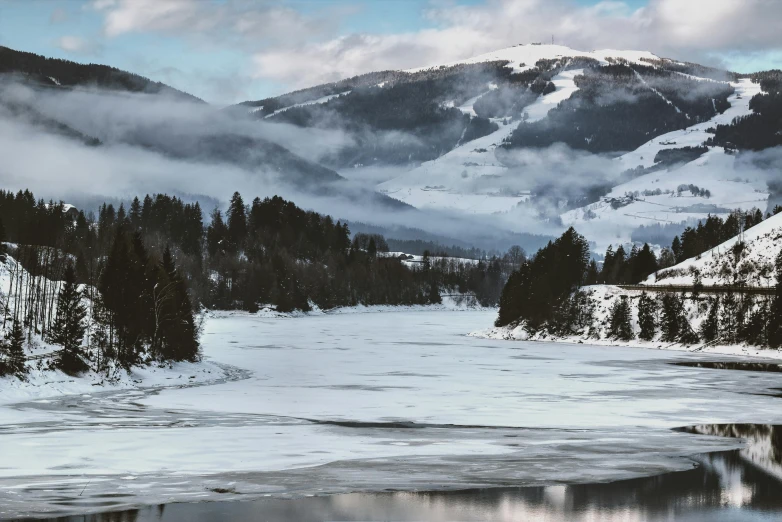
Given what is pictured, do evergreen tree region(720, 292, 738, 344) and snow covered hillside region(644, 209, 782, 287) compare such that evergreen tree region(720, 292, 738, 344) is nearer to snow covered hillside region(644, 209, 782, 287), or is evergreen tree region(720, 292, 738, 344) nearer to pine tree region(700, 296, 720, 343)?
pine tree region(700, 296, 720, 343)

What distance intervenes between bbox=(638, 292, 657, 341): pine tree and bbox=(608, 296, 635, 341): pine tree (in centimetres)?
167

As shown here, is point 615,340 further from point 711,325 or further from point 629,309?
point 711,325

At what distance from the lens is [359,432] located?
39719 mm

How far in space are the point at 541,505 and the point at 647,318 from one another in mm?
105203

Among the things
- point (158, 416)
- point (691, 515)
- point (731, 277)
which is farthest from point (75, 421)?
point (731, 277)

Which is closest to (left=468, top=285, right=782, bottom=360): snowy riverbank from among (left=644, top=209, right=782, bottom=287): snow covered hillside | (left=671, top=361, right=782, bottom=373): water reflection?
(left=644, top=209, right=782, bottom=287): snow covered hillside

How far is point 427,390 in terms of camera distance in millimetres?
59562

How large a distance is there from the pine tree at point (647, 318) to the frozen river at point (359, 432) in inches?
1904

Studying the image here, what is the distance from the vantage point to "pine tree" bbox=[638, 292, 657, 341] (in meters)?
126

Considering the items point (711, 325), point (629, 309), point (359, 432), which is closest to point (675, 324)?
point (711, 325)

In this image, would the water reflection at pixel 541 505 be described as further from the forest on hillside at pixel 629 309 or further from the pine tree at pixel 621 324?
the pine tree at pixel 621 324

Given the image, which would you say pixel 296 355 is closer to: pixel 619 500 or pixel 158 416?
pixel 158 416

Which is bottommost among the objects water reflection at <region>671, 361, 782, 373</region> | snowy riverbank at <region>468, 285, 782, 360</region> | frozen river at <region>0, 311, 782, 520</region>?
frozen river at <region>0, 311, 782, 520</region>

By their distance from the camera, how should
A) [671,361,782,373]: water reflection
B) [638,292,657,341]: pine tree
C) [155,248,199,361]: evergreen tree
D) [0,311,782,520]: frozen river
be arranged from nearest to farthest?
[0,311,782,520]: frozen river < [155,248,199,361]: evergreen tree < [671,361,782,373]: water reflection < [638,292,657,341]: pine tree
